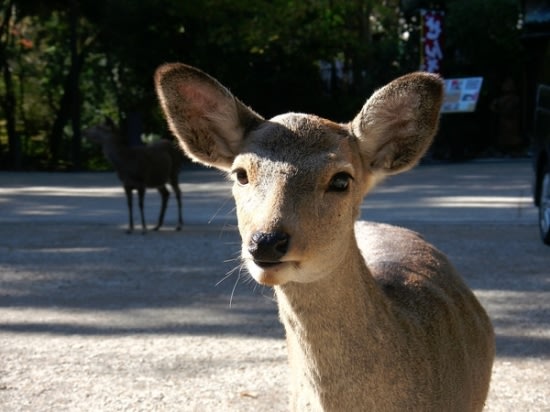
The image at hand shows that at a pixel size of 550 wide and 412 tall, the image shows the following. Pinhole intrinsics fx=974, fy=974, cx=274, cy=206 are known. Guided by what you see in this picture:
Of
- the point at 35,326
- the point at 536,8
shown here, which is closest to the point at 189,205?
the point at 536,8

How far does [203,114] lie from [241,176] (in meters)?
0.39

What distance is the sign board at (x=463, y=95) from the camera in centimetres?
1809

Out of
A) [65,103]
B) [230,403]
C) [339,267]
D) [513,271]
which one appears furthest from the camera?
[65,103]

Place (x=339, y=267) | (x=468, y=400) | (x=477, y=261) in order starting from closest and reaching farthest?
(x=339, y=267) < (x=468, y=400) < (x=477, y=261)

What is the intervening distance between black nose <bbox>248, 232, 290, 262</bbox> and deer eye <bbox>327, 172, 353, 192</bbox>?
0.40 meters

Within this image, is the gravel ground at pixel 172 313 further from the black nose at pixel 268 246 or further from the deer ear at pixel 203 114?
the black nose at pixel 268 246

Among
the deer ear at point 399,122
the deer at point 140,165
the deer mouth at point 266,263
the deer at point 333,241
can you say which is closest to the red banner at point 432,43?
the deer at point 140,165

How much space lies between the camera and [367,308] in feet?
11.0

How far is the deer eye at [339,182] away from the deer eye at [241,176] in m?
0.29

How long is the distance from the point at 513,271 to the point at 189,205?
280 inches

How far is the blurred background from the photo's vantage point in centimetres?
2378

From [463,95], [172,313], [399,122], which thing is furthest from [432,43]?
[399,122]

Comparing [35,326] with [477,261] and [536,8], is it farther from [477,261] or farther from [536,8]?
[536,8]

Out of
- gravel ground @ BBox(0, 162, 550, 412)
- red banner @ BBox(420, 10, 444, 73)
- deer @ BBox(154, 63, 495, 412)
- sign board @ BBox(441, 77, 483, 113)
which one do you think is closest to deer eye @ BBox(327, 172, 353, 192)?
deer @ BBox(154, 63, 495, 412)
